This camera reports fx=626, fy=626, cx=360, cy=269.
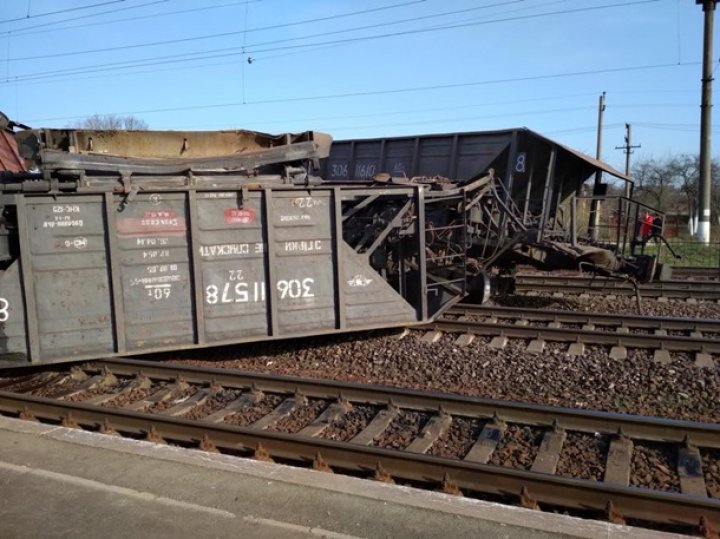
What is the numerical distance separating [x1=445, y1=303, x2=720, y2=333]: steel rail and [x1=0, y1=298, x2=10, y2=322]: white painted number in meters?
6.94

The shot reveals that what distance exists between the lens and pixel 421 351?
27.9 feet

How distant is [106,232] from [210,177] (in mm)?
1402

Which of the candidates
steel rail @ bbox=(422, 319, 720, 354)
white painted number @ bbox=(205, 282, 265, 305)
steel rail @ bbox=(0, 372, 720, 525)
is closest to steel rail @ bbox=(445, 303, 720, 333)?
steel rail @ bbox=(422, 319, 720, 354)

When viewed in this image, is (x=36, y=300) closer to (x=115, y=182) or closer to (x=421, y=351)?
(x=115, y=182)

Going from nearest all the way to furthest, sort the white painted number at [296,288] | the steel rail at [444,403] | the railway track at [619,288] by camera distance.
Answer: the steel rail at [444,403]
the white painted number at [296,288]
the railway track at [619,288]

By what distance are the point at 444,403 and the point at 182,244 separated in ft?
11.6

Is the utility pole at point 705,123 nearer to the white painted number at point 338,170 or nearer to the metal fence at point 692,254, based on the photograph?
the metal fence at point 692,254

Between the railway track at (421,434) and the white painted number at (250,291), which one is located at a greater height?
the white painted number at (250,291)

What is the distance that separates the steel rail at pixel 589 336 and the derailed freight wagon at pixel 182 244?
88 cm

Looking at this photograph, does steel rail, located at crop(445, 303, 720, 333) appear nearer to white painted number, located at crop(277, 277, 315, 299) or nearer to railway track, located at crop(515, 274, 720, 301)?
railway track, located at crop(515, 274, 720, 301)

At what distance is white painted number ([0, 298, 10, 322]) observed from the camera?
21.7 ft

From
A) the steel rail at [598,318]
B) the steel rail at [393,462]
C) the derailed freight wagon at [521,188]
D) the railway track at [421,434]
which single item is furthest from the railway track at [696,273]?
the steel rail at [393,462]

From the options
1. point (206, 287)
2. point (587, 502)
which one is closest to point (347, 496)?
point (587, 502)

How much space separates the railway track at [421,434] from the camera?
4.45m
